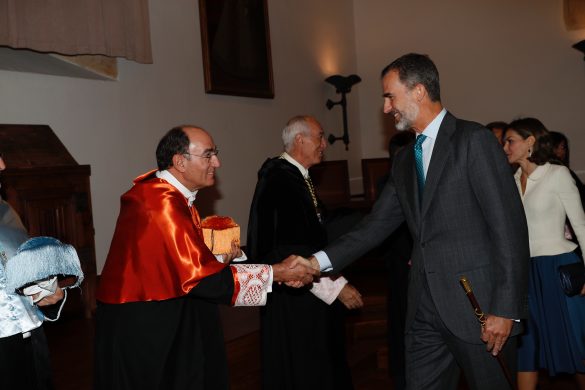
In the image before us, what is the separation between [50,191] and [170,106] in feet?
6.05

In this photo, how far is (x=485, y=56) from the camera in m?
9.80

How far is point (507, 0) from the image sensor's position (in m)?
9.64

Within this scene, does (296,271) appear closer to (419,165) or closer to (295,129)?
(419,165)

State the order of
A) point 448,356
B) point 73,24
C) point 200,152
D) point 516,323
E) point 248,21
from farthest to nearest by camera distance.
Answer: point 248,21 → point 73,24 → point 200,152 → point 448,356 → point 516,323

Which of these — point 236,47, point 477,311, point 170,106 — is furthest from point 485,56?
point 477,311

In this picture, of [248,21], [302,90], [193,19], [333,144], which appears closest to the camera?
[193,19]

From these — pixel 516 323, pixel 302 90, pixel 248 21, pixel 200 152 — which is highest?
pixel 248 21

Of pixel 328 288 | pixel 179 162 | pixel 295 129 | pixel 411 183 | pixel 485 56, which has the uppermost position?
pixel 485 56

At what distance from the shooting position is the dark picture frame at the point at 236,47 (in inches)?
275

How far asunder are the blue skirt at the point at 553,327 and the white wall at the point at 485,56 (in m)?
6.17

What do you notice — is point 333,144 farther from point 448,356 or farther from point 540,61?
point 448,356

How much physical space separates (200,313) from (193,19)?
15.8 feet

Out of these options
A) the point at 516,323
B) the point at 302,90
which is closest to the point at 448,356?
the point at 516,323

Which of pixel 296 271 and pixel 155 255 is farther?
pixel 296 271
